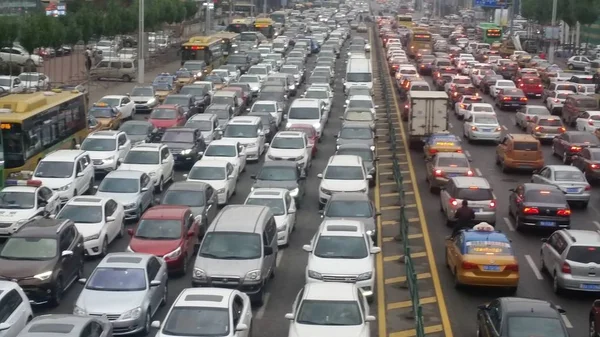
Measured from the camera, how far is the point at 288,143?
3747cm

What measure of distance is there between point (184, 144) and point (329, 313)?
21045 millimetres

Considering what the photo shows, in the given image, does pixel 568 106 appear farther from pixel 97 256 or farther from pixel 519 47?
pixel 519 47

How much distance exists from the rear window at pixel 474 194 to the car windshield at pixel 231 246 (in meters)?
8.57

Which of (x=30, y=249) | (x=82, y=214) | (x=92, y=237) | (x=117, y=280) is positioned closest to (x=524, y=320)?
(x=117, y=280)

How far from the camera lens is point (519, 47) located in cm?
10500

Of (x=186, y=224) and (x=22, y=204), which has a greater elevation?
(x=186, y=224)

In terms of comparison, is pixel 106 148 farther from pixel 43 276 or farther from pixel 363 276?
pixel 363 276

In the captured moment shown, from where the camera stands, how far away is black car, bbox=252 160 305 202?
3162cm

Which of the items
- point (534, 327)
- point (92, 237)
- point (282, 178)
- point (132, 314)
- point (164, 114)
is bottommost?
point (92, 237)

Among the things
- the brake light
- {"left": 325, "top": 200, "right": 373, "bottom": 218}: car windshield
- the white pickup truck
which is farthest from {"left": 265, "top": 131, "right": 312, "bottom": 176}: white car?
the white pickup truck

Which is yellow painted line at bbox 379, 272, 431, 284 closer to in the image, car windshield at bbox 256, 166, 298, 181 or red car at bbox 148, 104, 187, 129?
car windshield at bbox 256, 166, 298, 181

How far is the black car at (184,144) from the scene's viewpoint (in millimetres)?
38000

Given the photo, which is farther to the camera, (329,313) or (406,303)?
(406,303)

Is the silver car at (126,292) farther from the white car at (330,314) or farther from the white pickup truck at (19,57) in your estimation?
the white pickup truck at (19,57)
